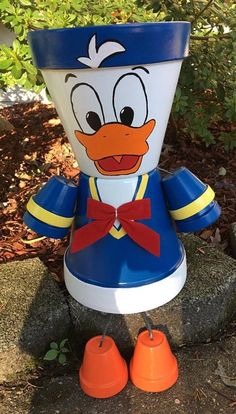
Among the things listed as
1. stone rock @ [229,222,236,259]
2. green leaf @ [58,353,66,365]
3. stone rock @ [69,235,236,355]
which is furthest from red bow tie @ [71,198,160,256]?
stone rock @ [229,222,236,259]

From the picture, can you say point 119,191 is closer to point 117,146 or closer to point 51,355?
point 117,146

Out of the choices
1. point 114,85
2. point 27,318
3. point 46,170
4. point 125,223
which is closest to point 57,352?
point 27,318

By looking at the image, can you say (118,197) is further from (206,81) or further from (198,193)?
(206,81)

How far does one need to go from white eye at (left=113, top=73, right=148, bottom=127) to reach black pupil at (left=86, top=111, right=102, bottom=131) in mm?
52

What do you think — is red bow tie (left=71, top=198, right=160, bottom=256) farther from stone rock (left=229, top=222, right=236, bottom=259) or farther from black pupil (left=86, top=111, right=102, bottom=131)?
stone rock (left=229, top=222, right=236, bottom=259)

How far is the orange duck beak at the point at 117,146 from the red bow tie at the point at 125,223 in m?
0.10

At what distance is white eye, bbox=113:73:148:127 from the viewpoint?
1.15 metres

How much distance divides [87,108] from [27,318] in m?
0.80

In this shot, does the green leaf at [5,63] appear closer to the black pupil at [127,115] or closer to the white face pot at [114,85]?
the white face pot at [114,85]

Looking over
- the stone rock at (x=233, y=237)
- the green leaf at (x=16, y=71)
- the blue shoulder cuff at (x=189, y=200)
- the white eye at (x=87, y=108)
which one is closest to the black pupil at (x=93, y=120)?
the white eye at (x=87, y=108)

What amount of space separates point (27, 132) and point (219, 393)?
6.91ft

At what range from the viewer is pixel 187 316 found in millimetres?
1679

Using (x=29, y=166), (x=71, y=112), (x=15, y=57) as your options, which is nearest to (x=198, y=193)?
(x=71, y=112)

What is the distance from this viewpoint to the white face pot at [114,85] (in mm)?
1096
